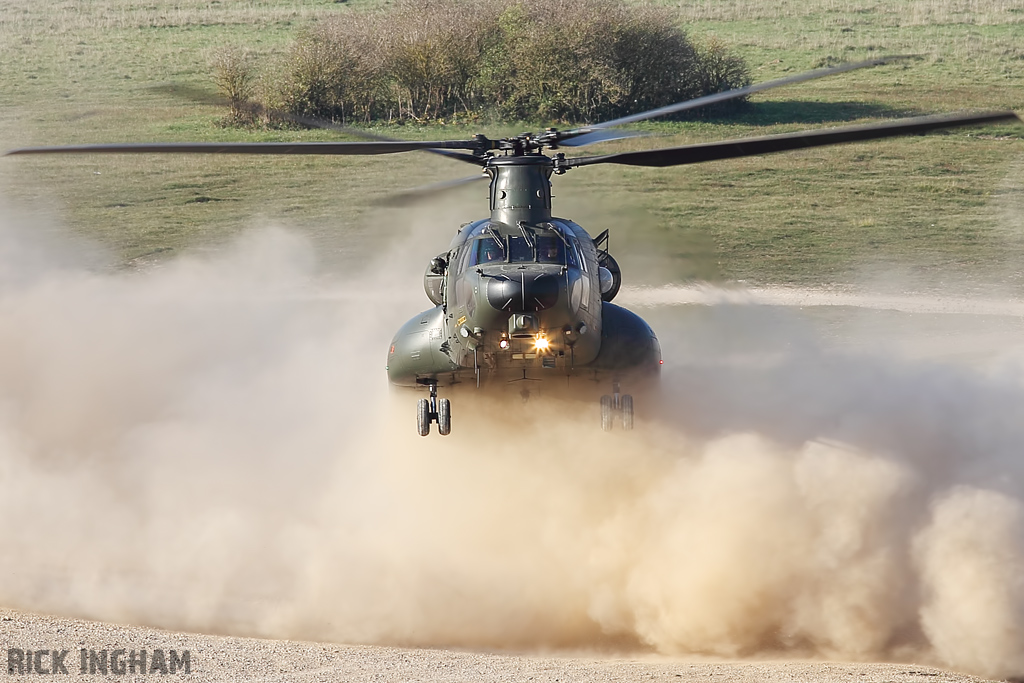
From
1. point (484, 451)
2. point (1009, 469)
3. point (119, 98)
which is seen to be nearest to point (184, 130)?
point (119, 98)

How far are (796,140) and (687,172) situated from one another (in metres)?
25.7

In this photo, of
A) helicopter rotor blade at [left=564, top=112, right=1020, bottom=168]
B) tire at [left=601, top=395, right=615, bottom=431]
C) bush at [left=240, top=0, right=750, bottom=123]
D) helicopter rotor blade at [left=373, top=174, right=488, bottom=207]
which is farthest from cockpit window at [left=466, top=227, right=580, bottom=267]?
bush at [left=240, top=0, right=750, bottom=123]

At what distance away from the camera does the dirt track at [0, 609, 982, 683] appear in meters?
12.9

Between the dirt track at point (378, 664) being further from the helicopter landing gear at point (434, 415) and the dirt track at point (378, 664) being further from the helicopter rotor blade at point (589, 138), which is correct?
the helicopter rotor blade at point (589, 138)

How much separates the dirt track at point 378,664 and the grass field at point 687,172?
9406mm

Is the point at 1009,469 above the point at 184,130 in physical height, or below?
below

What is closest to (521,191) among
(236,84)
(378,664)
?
(378,664)

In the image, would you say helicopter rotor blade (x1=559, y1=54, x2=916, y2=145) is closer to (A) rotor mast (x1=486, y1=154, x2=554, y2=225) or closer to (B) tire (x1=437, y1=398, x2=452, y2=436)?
(A) rotor mast (x1=486, y1=154, x2=554, y2=225)

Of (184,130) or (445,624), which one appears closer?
(445,624)

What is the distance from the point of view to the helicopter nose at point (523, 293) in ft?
40.6

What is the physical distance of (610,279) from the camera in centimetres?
1519

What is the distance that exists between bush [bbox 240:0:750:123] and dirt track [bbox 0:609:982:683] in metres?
25.3

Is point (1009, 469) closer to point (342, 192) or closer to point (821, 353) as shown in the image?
point (821, 353)

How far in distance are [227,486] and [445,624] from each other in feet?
15.3
